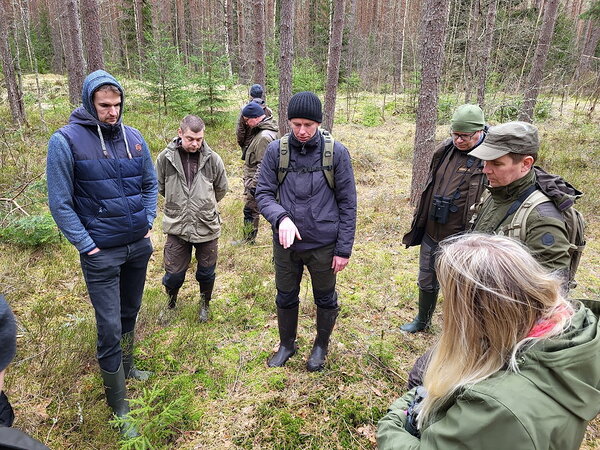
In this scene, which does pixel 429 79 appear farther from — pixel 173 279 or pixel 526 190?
pixel 173 279

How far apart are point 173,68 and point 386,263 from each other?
10.3 metres

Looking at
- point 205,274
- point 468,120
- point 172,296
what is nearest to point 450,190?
point 468,120

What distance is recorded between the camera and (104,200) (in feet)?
8.65

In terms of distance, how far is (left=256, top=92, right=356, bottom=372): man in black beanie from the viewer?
2857 mm

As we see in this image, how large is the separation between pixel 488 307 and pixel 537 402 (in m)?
0.30

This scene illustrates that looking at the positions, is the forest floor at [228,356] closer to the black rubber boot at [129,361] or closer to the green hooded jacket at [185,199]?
the black rubber boot at [129,361]

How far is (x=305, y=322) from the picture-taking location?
4188mm

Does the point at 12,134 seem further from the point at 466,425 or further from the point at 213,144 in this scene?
the point at 466,425

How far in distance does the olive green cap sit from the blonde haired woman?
2088 millimetres

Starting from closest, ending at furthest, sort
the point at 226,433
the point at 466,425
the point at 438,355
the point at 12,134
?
1. the point at 466,425
2. the point at 438,355
3. the point at 226,433
4. the point at 12,134

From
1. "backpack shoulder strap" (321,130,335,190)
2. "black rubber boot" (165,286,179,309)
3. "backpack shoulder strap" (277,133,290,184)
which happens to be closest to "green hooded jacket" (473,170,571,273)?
"backpack shoulder strap" (321,130,335,190)

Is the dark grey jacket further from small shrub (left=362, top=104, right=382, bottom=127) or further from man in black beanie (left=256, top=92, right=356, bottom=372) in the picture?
small shrub (left=362, top=104, right=382, bottom=127)

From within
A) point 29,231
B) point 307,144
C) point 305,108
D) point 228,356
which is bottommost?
point 228,356

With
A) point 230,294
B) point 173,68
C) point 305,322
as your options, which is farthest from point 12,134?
point 305,322
